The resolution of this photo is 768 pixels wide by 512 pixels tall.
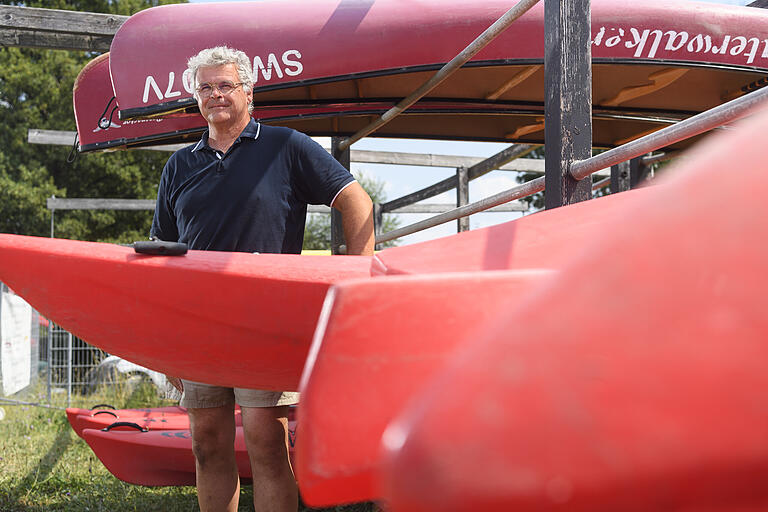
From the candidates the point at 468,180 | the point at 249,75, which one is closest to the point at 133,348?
the point at 249,75

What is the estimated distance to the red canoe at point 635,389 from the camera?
364 millimetres

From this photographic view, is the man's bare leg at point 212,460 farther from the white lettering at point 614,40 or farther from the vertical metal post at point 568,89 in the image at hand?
the white lettering at point 614,40

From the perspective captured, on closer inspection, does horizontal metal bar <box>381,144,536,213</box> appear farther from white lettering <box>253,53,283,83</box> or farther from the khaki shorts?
the khaki shorts

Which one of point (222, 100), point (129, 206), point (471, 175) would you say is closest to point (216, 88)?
point (222, 100)

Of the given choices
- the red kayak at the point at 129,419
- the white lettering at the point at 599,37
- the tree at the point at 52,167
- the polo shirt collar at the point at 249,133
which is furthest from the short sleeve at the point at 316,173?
the tree at the point at 52,167

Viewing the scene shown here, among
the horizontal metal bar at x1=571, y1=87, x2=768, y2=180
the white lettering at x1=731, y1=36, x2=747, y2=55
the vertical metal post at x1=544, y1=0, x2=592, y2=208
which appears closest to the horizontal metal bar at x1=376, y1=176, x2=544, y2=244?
the vertical metal post at x1=544, y1=0, x2=592, y2=208

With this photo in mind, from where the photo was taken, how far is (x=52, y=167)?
16406mm

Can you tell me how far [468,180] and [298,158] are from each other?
3455 millimetres

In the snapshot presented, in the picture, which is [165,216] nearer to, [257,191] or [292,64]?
[257,191]

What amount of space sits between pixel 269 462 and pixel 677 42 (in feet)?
8.19

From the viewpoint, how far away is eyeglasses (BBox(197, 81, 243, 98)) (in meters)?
1.99

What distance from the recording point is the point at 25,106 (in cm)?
1666

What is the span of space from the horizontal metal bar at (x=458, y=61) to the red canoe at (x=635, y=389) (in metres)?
1.49

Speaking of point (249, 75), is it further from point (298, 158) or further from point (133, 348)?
point (133, 348)
